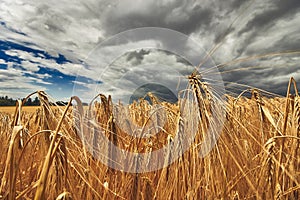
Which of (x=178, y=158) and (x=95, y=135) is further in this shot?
(x=95, y=135)

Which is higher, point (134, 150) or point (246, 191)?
point (134, 150)

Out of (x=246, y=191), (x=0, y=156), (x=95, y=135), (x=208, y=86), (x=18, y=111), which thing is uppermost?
(x=208, y=86)

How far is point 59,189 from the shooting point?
976 mm

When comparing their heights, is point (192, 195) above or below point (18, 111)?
below

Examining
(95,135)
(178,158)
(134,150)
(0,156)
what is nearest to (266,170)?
(178,158)

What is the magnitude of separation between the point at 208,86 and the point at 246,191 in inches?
31.2

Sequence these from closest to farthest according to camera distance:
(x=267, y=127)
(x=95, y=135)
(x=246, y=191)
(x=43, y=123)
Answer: (x=43, y=123)
(x=246, y=191)
(x=95, y=135)
(x=267, y=127)

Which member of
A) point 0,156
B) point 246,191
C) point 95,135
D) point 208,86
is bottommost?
point 246,191

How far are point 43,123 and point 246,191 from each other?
1.29 m

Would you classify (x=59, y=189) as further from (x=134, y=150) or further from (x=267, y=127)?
(x=267, y=127)

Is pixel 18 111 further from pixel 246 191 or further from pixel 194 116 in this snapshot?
pixel 246 191

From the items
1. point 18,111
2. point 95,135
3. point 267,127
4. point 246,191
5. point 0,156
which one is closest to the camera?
point 18,111

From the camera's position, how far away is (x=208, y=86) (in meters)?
1.18

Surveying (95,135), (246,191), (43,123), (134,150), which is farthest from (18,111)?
(246,191)
